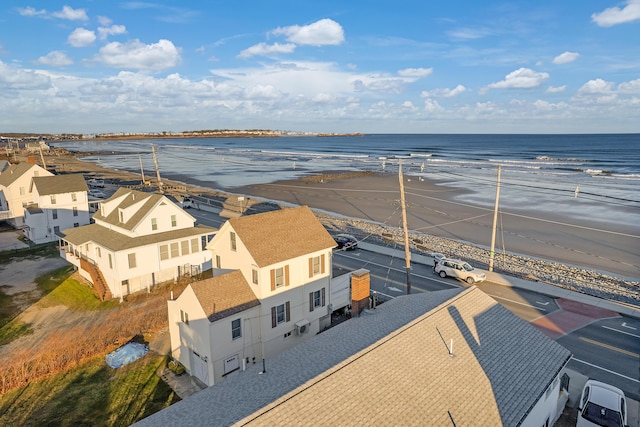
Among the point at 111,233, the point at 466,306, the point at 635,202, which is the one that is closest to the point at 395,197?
the point at 635,202

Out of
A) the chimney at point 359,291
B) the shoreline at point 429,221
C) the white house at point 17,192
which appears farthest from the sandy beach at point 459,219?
the white house at point 17,192

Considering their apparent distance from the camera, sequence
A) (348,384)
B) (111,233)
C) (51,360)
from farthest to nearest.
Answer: (111,233) → (51,360) → (348,384)

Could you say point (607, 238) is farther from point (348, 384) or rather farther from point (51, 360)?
point (51, 360)

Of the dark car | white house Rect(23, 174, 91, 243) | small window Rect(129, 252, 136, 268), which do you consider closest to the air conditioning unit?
small window Rect(129, 252, 136, 268)

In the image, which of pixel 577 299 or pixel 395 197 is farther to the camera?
pixel 395 197

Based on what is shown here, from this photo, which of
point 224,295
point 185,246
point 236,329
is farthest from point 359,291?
point 185,246

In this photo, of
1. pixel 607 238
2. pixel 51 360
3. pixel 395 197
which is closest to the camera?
pixel 51 360
